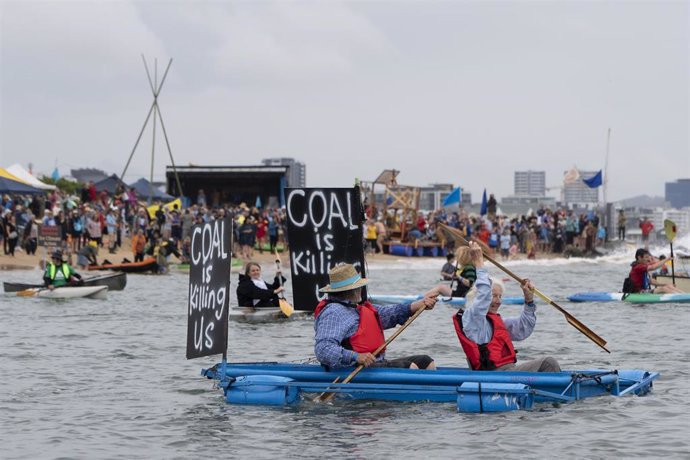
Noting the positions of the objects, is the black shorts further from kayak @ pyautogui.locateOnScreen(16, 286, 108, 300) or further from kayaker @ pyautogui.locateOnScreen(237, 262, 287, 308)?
kayak @ pyautogui.locateOnScreen(16, 286, 108, 300)

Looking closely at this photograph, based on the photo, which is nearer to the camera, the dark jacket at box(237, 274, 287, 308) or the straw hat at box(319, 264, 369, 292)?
the straw hat at box(319, 264, 369, 292)

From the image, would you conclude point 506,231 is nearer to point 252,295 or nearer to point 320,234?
point 252,295

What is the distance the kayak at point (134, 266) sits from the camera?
39.0 m

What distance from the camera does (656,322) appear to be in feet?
80.1

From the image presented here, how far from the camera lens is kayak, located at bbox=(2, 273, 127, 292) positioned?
29.5 meters

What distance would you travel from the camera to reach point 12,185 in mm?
43438

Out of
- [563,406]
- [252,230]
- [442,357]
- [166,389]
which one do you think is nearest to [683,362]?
[442,357]

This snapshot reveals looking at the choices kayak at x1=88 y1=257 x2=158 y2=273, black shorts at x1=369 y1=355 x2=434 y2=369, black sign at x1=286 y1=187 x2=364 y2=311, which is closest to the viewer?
black shorts at x1=369 y1=355 x2=434 y2=369

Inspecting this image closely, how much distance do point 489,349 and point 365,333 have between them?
1305 millimetres

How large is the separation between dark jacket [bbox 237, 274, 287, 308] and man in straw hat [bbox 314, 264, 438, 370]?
9.95 meters

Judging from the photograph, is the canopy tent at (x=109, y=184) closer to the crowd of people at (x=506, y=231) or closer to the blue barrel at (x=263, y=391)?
the crowd of people at (x=506, y=231)

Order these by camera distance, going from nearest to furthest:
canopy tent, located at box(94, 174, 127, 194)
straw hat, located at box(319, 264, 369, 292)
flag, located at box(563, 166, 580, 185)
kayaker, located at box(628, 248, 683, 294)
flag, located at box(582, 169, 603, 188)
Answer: straw hat, located at box(319, 264, 369, 292)
kayaker, located at box(628, 248, 683, 294)
canopy tent, located at box(94, 174, 127, 194)
flag, located at box(582, 169, 603, 188)
flag, located at box(563, 166, 580, 185)

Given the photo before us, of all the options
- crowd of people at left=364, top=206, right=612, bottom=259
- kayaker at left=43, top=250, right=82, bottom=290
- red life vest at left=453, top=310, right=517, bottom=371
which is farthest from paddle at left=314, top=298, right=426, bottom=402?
crowd of people at left=364, top=206, right=612, bottom=259

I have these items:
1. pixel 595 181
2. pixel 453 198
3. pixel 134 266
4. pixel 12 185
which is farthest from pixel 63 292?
pixel 595 181
